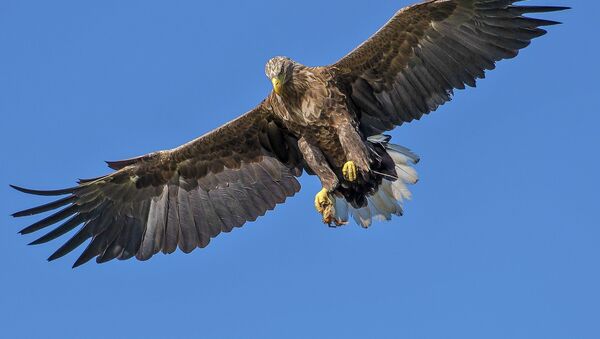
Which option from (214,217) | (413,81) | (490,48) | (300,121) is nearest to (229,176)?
(214,217)

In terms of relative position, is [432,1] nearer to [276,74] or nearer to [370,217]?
[276,74]

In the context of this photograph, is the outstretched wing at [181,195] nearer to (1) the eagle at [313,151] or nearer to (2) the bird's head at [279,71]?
(1) the eagle at [313,151]

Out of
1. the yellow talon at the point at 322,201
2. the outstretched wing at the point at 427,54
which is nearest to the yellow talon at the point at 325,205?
the yellow talon at the point at 322,201

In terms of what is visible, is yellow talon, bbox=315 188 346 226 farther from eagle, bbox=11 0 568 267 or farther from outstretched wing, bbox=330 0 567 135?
outstretched wing, bbox=330 0 567 135

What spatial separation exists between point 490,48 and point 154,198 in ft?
13.0

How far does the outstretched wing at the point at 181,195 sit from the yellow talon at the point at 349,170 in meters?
0.86

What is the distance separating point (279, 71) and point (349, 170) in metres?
1.21

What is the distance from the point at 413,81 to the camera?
525 inches

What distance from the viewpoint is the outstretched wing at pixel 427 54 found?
42.4ft

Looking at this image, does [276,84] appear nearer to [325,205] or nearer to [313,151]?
[313,151]

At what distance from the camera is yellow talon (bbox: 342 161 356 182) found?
42.7ft

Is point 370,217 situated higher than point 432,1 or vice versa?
point 432,1

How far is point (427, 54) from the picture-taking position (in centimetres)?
1320

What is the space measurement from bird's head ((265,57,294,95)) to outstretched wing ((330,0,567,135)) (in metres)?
0.50
